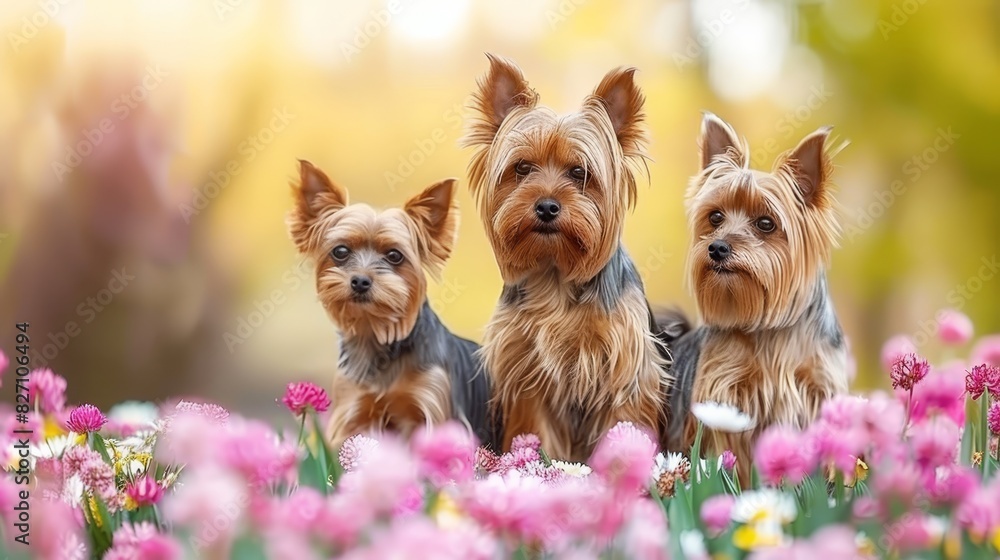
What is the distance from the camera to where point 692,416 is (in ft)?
7.25

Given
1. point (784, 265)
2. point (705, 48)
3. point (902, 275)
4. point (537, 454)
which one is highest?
point (705, 48)

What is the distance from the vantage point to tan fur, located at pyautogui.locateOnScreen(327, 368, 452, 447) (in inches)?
91.4

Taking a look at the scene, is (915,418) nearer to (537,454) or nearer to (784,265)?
(784,265)

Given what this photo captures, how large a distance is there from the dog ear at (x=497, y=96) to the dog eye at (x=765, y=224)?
24.2 inches

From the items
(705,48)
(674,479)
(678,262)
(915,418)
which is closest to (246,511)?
(674,479)

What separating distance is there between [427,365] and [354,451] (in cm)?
47

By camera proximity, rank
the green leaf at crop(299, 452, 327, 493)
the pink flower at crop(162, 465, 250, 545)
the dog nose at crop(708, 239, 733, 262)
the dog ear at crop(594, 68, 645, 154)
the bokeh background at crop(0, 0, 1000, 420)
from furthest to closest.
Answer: the bokeh background at crop(0, 0, 1000, 420), the dog ear at crop(594, 68, 645, 154), the dog nose at crop(708, 239, 733, 262), the green leaf at crop(299, 452, 327, 493), the pink flower at crop(162, 465, 250, 545)

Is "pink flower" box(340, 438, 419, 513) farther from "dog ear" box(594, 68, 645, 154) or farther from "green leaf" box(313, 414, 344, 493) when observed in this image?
"dog ear" box(594, 68, 645, 154)

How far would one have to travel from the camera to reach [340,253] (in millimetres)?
2357

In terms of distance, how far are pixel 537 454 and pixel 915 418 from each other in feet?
2.66

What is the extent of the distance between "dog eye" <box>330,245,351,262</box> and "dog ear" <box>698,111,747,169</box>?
3.05 ft

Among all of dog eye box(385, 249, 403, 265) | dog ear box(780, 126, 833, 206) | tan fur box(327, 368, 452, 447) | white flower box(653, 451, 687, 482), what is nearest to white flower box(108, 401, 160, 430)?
tan fur box(327, 368, 452, 447)

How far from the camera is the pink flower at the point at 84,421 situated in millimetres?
1850

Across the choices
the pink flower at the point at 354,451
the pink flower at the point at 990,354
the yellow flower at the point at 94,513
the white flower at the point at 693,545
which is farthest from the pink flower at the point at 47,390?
the pink flower at the point at 990,354
